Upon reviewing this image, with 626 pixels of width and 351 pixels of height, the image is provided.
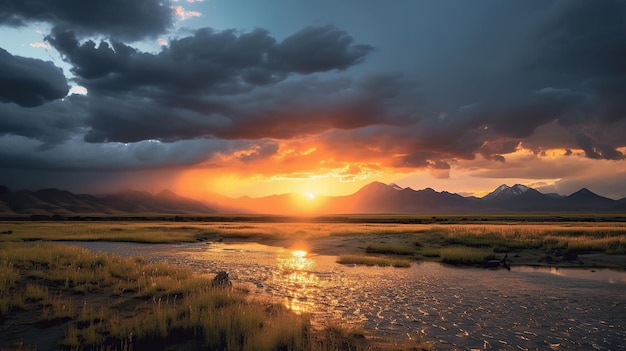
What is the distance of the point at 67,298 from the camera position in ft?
55.6

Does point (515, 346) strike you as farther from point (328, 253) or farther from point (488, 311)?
point (328, 253)

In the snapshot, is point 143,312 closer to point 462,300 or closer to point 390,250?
point 462,300

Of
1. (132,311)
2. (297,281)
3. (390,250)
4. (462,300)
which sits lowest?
(390,250)

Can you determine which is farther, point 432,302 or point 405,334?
point 432,302

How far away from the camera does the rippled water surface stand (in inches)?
537

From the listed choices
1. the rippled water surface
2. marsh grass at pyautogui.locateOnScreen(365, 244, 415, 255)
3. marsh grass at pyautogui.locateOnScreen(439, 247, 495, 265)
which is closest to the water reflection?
the rippled water surface

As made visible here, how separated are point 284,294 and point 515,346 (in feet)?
35.9

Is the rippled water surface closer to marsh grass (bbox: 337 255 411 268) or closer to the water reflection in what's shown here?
the water reflection

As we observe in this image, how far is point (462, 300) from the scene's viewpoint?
18.9 m

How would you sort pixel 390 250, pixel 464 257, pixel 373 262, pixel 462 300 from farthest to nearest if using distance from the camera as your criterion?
pixel 390 250 → pixel 464 257 → pixel 373 262 → pixel 462 300

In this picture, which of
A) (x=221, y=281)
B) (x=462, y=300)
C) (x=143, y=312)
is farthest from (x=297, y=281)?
(x=143, y=312)

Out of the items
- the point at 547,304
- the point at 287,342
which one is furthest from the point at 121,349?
the point at 547,304

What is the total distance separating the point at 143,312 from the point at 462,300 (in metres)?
14.0

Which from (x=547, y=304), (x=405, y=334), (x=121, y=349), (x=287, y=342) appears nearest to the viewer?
(x=121, y=349)
